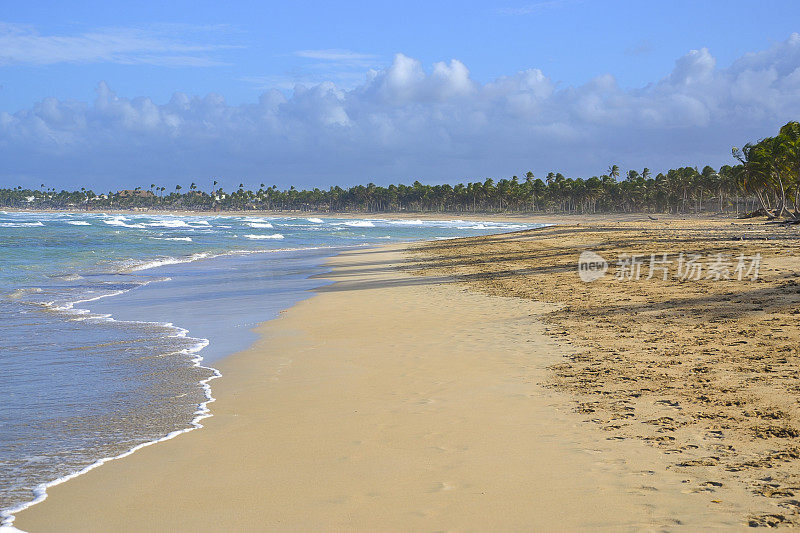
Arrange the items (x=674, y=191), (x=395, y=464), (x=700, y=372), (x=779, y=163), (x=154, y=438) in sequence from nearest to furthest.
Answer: (x=395, y=464)
(x=154, y=438)
(x=700, y=372)
(x=779, y=163)
(x=674, y=191)

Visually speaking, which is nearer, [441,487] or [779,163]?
[441,487]

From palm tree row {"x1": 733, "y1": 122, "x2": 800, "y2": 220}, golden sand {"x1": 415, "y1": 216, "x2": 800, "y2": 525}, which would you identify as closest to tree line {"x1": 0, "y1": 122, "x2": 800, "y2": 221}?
palm tree row {"x1": 733, "y1": 122, "x2": 800, "y2": 220}

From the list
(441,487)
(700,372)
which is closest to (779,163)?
(700,372)

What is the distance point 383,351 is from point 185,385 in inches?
123

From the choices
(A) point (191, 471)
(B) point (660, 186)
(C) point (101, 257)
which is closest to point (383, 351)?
(A) point (191, 471)

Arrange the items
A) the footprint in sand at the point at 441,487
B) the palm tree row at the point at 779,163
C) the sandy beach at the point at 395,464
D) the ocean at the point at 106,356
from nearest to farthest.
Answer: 1. the sandy beach at the point at 395,464
2. the footprint in sand at the point at 441,487
3. the ocean at the point at 106,356
4. the palm tree row at the point at 779,163

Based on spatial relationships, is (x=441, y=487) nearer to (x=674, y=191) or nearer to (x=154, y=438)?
(x=154, y=438)

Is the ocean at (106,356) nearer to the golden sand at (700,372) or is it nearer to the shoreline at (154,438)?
the shoreline at (154,438)

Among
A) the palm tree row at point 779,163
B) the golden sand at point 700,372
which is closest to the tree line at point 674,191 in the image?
the palm tree row at point 779,163

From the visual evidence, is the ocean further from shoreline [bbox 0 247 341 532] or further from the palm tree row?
the palm tree row

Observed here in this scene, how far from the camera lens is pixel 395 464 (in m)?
5.30

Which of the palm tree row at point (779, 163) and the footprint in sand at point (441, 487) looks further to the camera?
the palm tree row at point (779, 163)

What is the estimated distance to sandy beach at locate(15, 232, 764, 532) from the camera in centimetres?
429

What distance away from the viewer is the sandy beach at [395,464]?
429cm
